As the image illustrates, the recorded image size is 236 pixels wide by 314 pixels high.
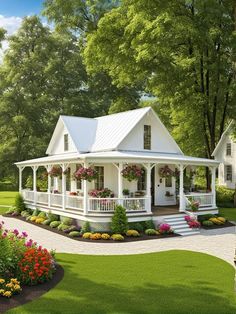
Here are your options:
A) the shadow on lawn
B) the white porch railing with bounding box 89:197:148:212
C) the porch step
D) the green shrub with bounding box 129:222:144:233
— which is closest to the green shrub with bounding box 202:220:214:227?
the porch step

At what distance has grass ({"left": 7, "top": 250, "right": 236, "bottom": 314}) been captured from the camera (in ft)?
29.9

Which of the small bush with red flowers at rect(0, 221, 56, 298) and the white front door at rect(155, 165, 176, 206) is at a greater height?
the white front door at rect(155, 165, 176, 206)

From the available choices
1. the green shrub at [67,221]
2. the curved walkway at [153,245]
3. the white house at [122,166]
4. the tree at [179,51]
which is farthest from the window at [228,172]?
the green shrub at [67,221]

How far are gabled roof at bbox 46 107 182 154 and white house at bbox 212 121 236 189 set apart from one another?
17.5 meters

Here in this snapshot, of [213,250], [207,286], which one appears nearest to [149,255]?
[213,250]

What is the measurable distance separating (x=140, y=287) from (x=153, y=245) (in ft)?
21.6

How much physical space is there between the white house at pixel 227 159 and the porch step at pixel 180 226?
22.8 meters

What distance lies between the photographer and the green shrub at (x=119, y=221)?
19.2 m

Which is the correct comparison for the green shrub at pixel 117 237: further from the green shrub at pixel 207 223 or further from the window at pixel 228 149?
the window at pixel 228 149

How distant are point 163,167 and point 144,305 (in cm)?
1659

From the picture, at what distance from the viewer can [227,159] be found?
43.7 meters

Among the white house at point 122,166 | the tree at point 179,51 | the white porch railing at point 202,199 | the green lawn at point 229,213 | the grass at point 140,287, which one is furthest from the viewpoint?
the green lawn at point 229,213

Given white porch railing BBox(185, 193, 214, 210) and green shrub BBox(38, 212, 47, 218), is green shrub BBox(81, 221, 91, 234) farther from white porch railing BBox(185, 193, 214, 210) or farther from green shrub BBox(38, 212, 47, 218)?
white porch railing BBox(185, 193, 214, 210)

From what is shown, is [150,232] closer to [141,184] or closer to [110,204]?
[110,204]
